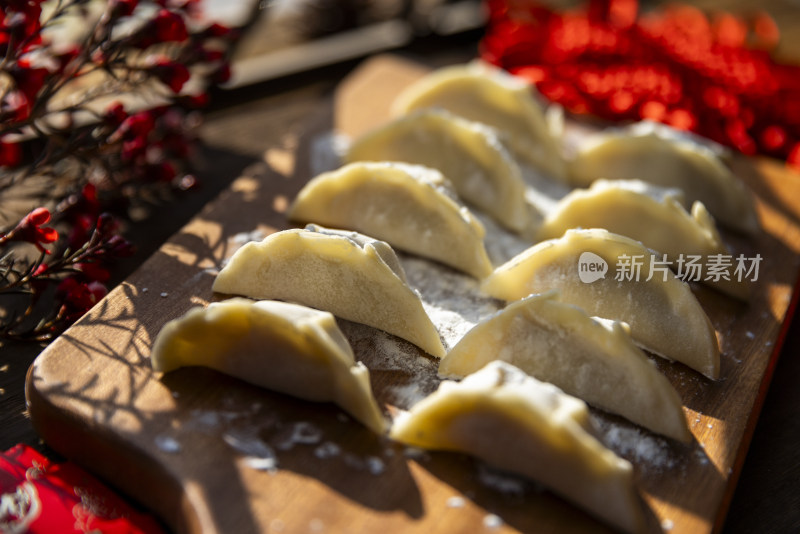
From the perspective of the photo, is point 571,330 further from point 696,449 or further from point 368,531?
point 368,531

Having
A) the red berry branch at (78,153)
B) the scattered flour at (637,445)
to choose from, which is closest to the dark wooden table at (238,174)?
the red berry branch at (78,153)

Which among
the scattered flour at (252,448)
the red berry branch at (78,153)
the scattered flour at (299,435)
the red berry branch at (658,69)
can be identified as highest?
the red berry branch at (78,153)

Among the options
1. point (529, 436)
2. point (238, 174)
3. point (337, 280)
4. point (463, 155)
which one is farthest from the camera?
point (238, 174)

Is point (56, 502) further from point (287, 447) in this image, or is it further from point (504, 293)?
point (504, 293)

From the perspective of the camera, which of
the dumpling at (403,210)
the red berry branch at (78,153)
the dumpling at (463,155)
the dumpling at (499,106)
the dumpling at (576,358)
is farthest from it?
the dumpling at (499,106)

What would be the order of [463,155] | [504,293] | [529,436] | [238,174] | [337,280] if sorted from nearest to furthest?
[529,436]
[337,280]
[504,293]
[463,155]
[238,174]

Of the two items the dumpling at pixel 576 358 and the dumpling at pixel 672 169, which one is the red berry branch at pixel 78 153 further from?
the dumpling at pixel 672 169

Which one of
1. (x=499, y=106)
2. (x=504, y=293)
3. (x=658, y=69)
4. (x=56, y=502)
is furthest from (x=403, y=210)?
(x=658, y=69)
